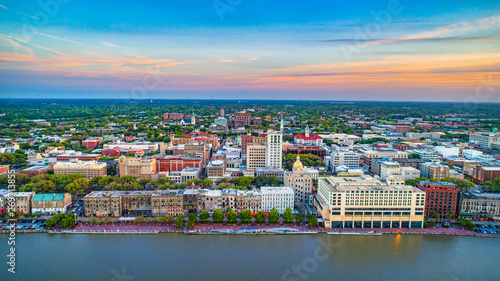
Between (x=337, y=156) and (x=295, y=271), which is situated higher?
(x=337, y=156)

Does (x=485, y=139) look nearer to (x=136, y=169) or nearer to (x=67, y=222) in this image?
(x=136, y=169)

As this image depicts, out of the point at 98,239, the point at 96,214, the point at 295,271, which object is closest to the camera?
the point at 295,271

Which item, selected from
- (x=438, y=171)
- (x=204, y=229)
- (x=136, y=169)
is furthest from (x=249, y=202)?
(x=438, y=171)

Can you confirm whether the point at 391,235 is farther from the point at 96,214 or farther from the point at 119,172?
the point at 119,172

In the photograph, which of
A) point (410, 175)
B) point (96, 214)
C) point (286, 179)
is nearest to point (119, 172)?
point (96, 214)

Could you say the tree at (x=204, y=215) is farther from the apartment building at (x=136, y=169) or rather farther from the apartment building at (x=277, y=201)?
the apartment building at (x=136, y=169)
